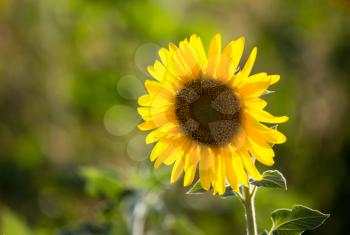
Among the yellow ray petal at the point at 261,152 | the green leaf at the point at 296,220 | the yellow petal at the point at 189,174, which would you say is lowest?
the green leaf at the point at 296,220

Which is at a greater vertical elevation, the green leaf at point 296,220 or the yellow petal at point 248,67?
the yellow petal at point 248,67

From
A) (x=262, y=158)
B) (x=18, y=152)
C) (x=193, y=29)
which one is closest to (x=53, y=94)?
(x=18, y=152)

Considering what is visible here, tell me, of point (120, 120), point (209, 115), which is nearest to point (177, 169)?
point (209, 115)

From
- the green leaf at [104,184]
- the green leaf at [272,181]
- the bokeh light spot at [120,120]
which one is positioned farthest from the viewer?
the bokeh light spot at [120,120]

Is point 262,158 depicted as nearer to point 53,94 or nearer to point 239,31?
point 53,94

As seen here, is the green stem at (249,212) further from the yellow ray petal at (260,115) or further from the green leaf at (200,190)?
the yellow ray petal at (260,115)

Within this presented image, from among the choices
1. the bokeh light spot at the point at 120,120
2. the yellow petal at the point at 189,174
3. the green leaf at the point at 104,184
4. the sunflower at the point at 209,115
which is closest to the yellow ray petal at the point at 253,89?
the sunflower at the point at 209,115
